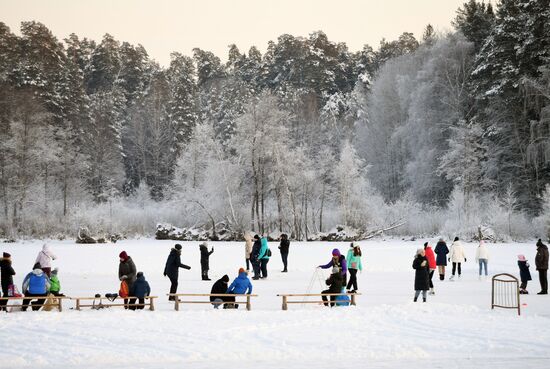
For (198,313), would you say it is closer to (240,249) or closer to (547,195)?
(240,249)

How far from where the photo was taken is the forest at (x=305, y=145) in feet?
149

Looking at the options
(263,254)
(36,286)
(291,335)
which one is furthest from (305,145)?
(291,335)

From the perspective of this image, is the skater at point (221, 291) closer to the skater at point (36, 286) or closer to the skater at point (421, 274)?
the skater at point (36, 286)

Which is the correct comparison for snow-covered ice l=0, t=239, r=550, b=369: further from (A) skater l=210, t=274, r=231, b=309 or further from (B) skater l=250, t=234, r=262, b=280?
(B) skater l=250, t=234, r=262, b=280

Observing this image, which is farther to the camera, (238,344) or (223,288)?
(223,288)

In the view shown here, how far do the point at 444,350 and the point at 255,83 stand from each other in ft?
258

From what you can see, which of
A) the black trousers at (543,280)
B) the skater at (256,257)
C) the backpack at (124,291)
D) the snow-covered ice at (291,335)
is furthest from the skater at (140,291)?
the black trousers at (543,280)

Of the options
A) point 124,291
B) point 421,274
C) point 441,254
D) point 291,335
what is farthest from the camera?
point 441,254

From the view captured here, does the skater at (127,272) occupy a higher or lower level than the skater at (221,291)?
higher

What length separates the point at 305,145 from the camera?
2205 inches

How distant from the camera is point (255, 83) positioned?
87375 mm

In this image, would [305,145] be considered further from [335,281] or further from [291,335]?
[291,335]

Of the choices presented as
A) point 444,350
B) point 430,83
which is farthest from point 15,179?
point 444,350

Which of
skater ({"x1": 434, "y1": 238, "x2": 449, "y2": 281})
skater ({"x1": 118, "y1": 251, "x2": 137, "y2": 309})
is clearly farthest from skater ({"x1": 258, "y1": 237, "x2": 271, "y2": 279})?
skater ({"x1": 118, "y1": 251, "x2": 137, "y2": 309})
